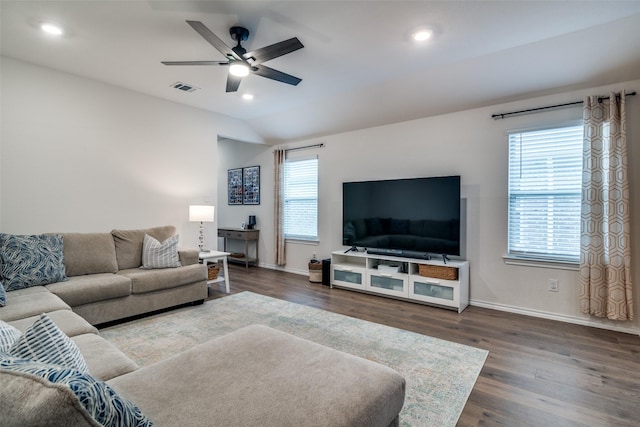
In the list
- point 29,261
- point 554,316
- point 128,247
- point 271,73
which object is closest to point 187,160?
point 128,247

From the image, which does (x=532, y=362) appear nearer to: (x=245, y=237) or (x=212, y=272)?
(x=212, y=272)

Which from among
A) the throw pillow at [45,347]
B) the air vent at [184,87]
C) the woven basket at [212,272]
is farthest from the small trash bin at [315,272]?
the throw pillow at [45,347]

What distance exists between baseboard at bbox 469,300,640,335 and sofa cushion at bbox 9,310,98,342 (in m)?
3.89

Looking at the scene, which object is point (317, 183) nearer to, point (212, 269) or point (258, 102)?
point (258, 102)

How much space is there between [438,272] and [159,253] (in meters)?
3.33

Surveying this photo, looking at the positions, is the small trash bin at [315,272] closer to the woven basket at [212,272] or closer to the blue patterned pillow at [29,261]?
the woven basket at [212,272]

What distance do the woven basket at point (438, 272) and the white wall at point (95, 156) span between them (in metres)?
3.32

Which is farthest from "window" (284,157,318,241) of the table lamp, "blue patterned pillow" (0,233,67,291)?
"blue patterned pillow" (0,233,67,291)

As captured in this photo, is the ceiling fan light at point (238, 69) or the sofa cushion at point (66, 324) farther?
the ceiling fan light at point (238, 69)

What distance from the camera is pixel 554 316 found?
11.0 ft

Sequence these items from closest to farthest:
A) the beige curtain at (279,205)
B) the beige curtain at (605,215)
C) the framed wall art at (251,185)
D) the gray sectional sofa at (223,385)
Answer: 1. the gray sectional sofa at (223,385)
2. the beige curtain at (605,215)
3. the beige curtain at (279,205)
4. the framed wall art at (251,185)

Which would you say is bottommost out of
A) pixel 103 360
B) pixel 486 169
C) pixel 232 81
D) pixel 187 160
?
pixel 103 360

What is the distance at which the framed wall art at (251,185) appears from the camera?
6.41 meters

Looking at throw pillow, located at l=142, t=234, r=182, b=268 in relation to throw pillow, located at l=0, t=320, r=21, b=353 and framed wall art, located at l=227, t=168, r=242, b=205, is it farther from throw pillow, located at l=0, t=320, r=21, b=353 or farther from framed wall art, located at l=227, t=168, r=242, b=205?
framed wall art, located at l=227, t=168, r=242, b=205
